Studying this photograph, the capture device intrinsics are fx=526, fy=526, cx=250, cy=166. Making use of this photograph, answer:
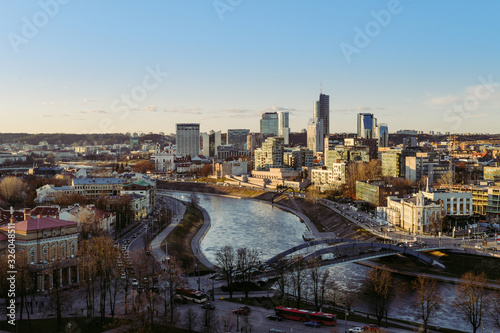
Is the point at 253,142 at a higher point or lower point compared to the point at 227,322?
higher

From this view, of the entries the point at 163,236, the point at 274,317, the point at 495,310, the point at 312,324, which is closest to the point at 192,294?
the point at 274,317

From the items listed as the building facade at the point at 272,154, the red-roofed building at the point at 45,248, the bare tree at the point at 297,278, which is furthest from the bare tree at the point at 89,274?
the building facade at the point at 272,154

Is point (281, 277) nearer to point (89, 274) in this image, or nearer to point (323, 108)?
point (89, 274)

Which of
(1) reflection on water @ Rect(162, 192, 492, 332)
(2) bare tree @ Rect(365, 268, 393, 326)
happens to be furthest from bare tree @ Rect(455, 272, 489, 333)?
(2) bare tree @ Rect(365, 268, 393, 326)

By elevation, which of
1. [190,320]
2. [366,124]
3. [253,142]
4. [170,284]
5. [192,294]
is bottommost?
[192,294]

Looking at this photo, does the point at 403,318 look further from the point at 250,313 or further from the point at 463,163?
the point at 463,163

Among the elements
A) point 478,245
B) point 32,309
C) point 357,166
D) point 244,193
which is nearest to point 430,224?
point 478,245
